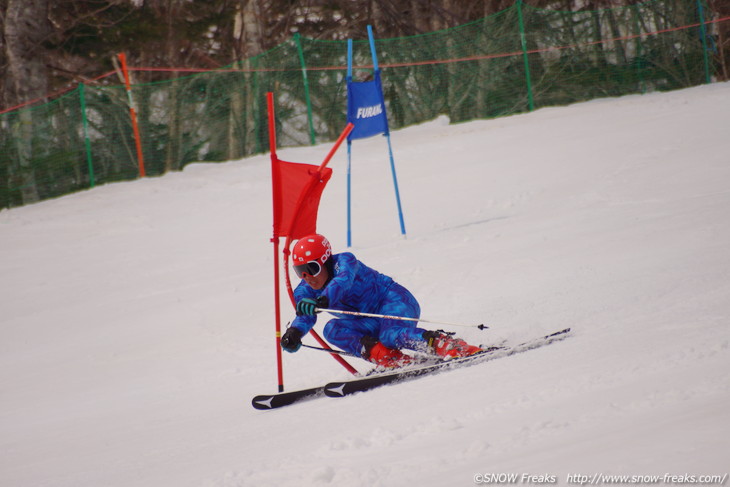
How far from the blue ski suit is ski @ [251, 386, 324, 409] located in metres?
0.44

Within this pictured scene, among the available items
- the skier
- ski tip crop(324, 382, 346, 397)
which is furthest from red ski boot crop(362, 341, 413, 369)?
ski tip crop(324, 382, 346, 397)

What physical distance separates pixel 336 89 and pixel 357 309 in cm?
1233

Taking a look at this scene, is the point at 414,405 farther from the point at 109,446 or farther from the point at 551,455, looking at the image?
the point at 109,446

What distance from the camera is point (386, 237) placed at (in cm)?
1038

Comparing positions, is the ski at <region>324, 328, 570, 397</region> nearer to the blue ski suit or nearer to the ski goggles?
the blue ski suit

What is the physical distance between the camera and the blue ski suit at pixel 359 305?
211 inches

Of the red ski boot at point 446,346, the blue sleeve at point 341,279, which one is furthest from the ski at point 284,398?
the red ski boot at point 446,346

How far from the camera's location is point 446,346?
16.7 feet

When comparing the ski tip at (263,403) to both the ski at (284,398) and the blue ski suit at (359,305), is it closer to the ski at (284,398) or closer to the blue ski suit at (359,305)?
the ski at (284,398)

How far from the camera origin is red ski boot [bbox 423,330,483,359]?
504 cm

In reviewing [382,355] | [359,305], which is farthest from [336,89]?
[382,355]

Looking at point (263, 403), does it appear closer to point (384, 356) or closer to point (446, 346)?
point (384, 356)

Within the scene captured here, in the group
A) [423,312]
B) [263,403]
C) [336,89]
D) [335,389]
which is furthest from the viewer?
[336,89]

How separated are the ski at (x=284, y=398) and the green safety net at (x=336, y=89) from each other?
440 inches
